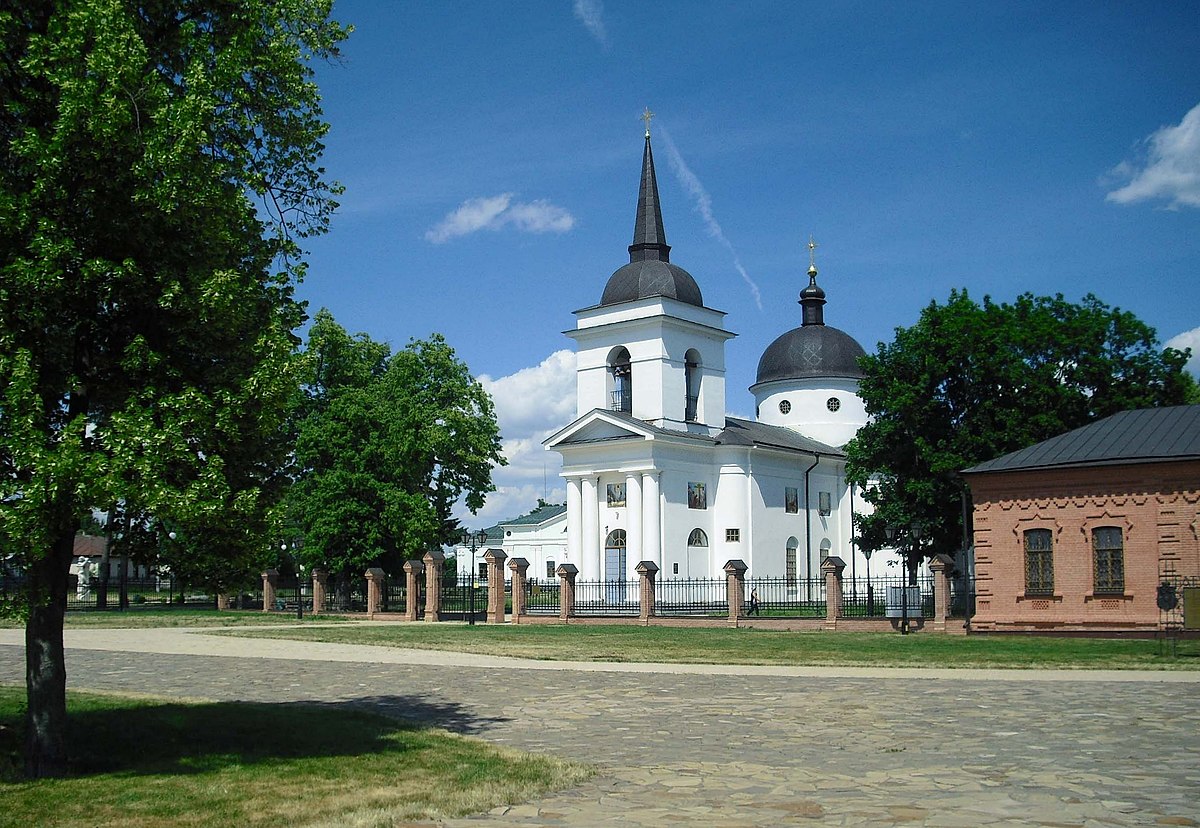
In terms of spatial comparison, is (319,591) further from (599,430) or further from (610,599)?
(599,430)

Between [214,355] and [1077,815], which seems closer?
[1077,815]

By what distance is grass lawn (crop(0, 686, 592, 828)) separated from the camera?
8016 mm

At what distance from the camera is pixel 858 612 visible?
37.7 meters

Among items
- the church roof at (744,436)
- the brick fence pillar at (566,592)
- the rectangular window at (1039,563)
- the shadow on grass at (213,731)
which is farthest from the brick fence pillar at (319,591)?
the shadow on grass at (213,731)

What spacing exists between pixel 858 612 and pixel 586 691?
23561 millimetres

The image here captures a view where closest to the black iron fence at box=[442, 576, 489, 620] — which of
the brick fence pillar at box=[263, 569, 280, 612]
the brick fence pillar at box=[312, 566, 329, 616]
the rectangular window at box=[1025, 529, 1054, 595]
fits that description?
the brick fence pillar at box=[312, 566, 329, 616]

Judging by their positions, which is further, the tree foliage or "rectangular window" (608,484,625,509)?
"rectangular window" (608,484,625,509)

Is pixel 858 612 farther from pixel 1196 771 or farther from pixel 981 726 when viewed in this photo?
pixel 1196 771

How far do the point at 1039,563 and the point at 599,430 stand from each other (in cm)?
2706

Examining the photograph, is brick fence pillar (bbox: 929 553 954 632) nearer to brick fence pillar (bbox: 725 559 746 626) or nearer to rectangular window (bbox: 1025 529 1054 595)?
rectangular window (bbox: 1025 529 1054 595)

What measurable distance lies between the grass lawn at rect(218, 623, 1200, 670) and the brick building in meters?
1.34

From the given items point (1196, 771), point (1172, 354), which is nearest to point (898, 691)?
point (1196, 771)

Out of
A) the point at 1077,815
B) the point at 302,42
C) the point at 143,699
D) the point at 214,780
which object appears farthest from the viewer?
the point at 143,699

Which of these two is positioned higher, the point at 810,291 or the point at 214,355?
the point at 810,291
